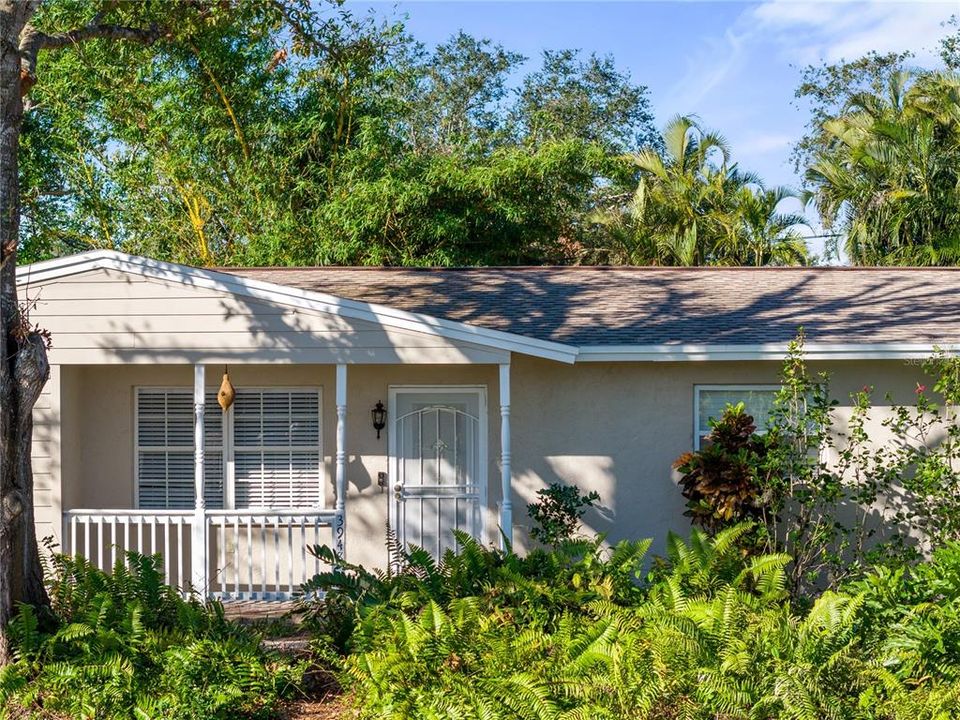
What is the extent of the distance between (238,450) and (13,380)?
340cm

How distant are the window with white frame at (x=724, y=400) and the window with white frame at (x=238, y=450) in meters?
3.70

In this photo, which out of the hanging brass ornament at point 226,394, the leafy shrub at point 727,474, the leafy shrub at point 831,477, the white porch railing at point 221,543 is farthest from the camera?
the hanging brass ornament at point 226,394

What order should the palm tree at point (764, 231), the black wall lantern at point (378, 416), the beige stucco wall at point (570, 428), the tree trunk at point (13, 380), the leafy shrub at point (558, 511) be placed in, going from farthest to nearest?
1. the palm tree at point (764, 231)
2. the black wall lantern at point (378, 416)
3. the beige stucco wall at point (570, 428)
4. the leafy shrub at point (558, 511)
5. the tree trunk at point (13, 380)

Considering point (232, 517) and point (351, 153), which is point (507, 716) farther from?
point (351, 153)

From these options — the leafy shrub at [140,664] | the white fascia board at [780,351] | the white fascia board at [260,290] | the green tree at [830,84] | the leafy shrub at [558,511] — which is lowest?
the leafy shrub at [140,664]

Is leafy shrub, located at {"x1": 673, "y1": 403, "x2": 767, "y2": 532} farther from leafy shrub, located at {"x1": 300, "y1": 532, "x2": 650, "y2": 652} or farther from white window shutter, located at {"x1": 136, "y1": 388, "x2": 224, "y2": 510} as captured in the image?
white window shutter, located at {"x1": 136, "y1": 388, "x2": 224, "y2": 510}

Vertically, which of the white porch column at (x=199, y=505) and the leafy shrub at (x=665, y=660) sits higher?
the white porch column at (x=199, y=505)

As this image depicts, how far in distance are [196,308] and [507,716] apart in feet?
15.5

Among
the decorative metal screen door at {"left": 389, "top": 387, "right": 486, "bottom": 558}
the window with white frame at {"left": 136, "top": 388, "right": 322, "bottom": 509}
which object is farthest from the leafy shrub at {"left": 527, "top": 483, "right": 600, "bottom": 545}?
the window with white frame at {"left": 136, "top": 388, "right": 322, "bottom": 509}

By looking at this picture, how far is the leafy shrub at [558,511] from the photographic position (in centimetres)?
877

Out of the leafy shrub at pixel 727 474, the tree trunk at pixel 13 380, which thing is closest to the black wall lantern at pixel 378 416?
the leafy shrub at pixel 727 474

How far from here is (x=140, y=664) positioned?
6129mm

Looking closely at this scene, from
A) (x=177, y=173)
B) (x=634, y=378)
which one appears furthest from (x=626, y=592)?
(x=177, y=173)

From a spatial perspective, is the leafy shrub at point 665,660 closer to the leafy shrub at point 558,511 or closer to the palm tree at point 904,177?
the leafy shrub at point 558,511
